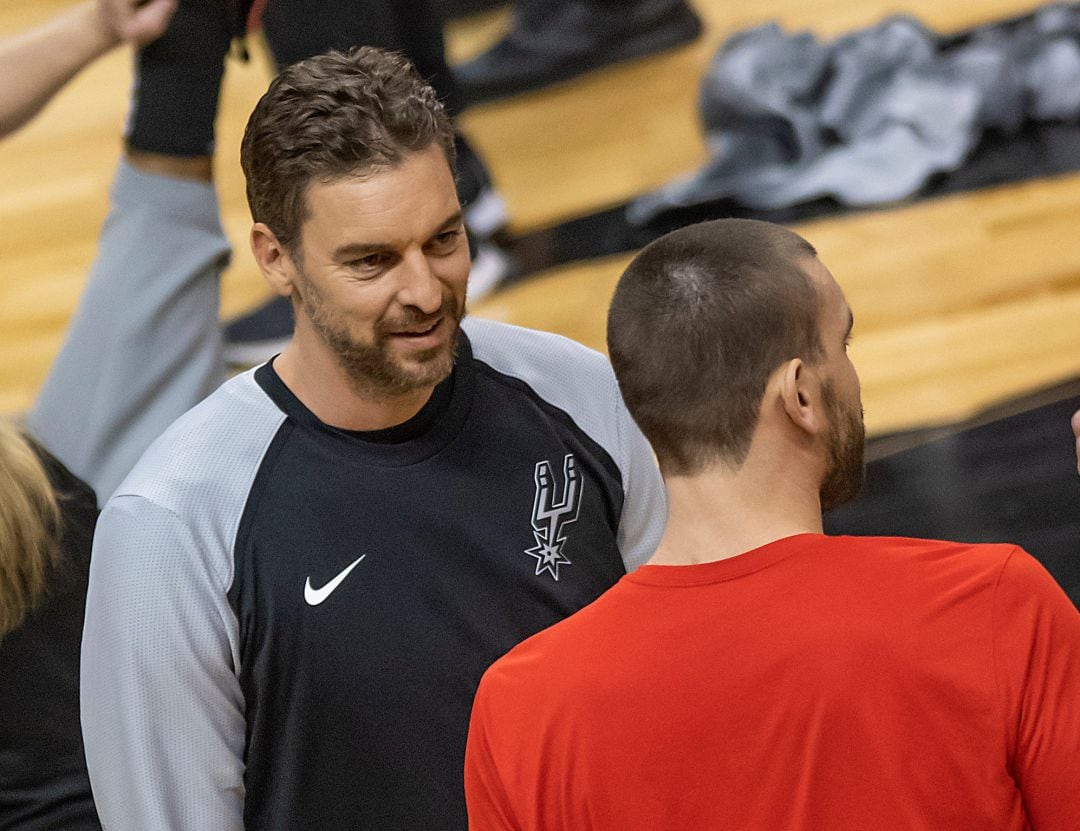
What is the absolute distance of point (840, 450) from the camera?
1267 millimetres

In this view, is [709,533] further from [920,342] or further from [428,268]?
[920,342]

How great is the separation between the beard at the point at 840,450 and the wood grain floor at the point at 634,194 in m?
1.75

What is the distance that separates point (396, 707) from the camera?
1524 millimetres

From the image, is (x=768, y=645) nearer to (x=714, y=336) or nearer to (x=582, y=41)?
(x=714, y=336)

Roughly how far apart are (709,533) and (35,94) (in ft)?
4.36

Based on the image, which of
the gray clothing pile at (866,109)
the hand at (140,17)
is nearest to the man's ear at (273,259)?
the hand at (140,17)

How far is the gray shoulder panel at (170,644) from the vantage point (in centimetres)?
145

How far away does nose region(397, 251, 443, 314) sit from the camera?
1.45 m

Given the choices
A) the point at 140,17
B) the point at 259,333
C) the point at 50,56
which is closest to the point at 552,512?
the point at 140,17

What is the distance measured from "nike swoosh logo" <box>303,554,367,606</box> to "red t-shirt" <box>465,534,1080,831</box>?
335mm

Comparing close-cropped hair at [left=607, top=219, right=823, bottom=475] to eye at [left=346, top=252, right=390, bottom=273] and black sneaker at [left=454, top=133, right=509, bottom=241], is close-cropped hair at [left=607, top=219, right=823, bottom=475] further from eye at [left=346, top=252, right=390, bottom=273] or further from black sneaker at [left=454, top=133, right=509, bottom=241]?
black sneaker at [left=454, top=133, right=509, bottom=241]

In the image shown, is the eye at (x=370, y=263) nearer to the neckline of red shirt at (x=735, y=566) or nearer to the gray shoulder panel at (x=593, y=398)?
the gray shoulder panel at (x=593, y=398)

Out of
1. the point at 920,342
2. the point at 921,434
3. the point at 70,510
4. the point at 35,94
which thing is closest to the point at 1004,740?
the point at 70,510

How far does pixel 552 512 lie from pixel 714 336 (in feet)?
1.35
